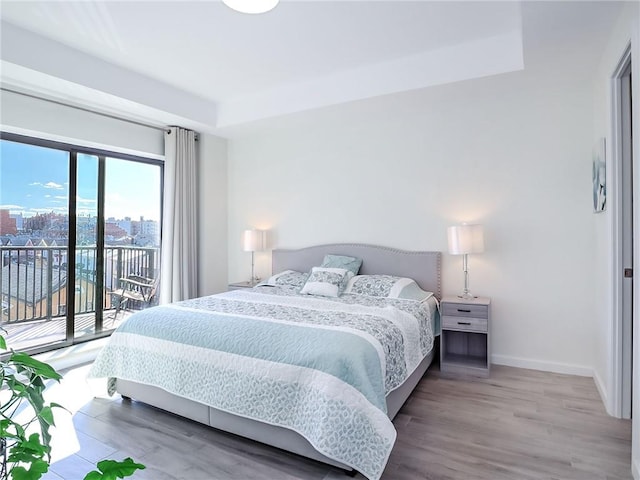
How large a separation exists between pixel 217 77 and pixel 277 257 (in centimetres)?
212

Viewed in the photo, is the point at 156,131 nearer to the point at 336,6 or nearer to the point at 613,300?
the point at 336,6

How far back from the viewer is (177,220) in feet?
14.7

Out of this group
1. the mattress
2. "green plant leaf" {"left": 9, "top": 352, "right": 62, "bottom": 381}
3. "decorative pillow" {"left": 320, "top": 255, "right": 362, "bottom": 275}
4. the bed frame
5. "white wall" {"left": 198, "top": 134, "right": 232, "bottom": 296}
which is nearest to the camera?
"green plant leaf" {"left": 9, "top": 352, "right": 62, "bottom": 381}

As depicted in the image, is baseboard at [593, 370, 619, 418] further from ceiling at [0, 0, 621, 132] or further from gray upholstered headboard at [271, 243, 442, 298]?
ceiling at [0, 0, 621, 132]

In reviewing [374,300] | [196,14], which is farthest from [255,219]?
[196,14]

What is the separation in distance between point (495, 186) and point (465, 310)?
1217 millimetres

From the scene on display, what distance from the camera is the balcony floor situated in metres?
3.55

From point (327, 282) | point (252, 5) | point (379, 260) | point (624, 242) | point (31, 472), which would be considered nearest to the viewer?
point (31, 472)

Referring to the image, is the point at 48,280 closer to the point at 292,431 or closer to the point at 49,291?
the point at 49,291

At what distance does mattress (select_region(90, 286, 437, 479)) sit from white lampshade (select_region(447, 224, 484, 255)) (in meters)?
0.73

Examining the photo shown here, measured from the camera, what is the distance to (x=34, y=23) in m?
2.78

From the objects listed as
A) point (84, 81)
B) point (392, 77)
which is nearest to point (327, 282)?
point (392, 77)

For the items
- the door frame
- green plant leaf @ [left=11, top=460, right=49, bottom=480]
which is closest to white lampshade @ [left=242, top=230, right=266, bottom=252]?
the door frame

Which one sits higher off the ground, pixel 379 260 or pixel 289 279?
pixel 379 260
